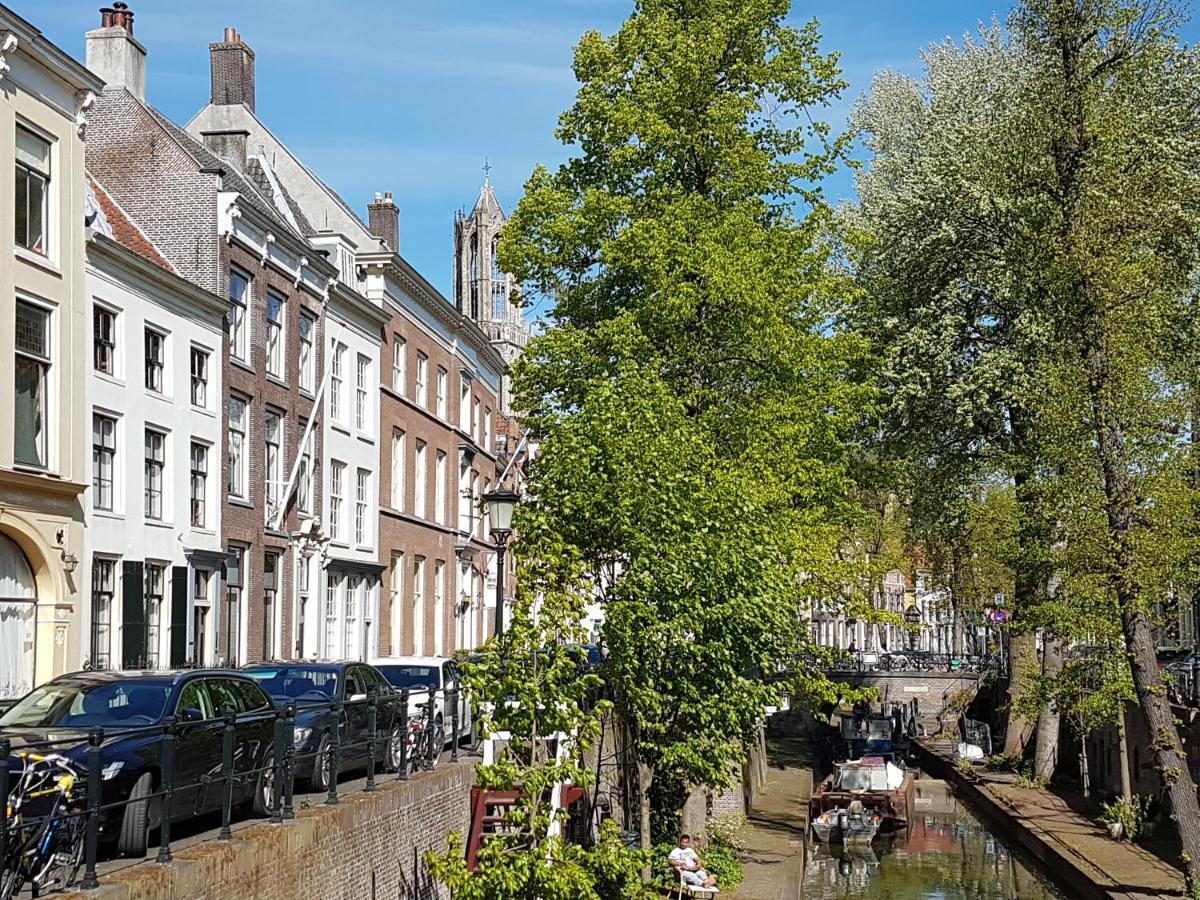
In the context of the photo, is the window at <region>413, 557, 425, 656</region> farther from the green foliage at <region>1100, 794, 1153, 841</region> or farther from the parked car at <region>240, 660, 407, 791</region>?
the parked car at <region>240, 660, 407, 791</region>

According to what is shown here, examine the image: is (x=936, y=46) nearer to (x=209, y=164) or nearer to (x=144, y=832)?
(x=209, y=164)

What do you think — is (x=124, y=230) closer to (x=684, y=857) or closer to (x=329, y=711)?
(x=329, y=711)

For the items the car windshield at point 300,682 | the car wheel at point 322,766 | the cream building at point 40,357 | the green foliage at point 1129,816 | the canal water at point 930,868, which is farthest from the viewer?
the canal water at point 930,868

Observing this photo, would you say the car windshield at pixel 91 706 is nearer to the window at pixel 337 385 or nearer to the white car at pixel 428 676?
the white car at pixel 428 676

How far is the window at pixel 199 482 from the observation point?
30.6 metres

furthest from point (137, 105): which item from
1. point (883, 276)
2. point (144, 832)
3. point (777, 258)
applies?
point (144, 832)

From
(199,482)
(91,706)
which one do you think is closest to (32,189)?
(199,482)

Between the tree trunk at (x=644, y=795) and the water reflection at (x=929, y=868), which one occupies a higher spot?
the tree trunk at (x=644, y=795)

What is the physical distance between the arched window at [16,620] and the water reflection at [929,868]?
17.2 meters

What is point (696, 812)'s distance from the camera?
1035 inches

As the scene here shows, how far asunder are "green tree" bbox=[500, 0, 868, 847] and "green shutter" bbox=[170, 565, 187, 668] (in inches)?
300

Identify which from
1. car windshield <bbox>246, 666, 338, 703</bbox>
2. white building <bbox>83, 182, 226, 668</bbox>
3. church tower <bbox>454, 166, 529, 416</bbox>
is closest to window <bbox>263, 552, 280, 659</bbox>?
white building <bbox>83, 182, 226, 668</bbox>

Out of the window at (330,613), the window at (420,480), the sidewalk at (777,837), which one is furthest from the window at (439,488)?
the sidewalk at (777,837)

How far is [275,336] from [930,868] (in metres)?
20.1
